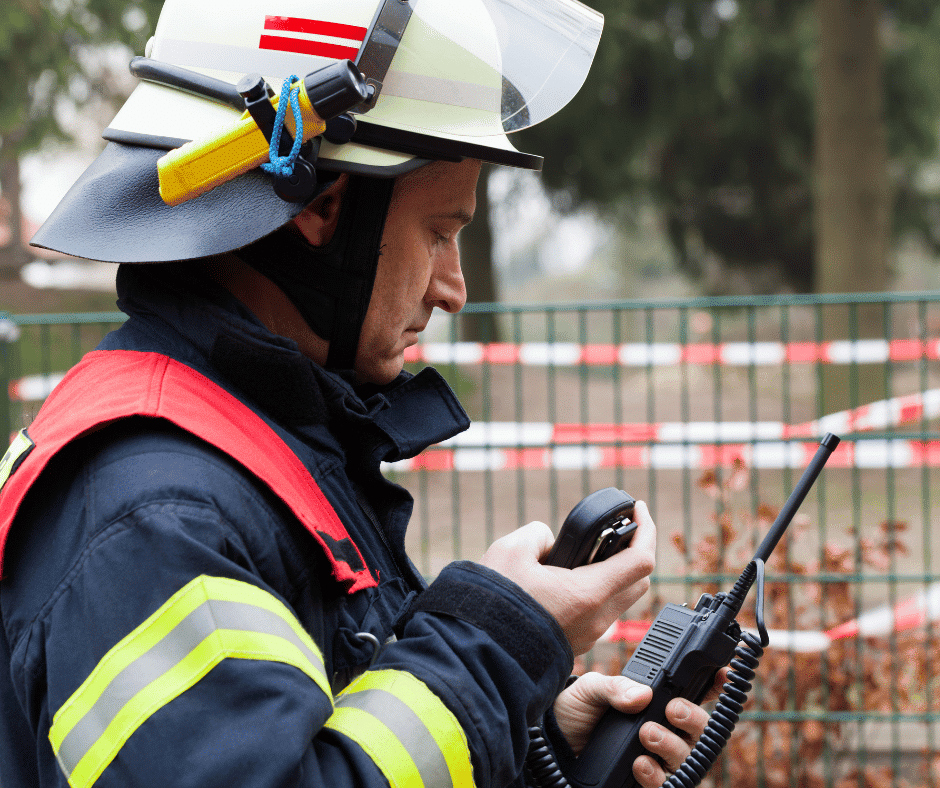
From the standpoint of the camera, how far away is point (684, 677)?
1539mm

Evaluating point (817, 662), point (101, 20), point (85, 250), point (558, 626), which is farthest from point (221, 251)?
point (101, 20)

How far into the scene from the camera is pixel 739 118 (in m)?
13.0

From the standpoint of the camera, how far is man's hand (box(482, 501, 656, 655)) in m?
1.26


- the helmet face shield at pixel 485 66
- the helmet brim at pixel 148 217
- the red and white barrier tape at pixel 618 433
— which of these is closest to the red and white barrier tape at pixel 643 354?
the red and white barrier tape at pixel 618 433

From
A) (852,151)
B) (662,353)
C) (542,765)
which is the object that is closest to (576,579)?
(542,765)

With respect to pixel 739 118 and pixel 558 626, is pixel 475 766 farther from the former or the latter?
pixel 739 118

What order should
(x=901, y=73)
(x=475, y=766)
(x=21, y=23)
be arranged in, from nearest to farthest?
(x=475, y=766)
(x=21, y=23)
(x=901, y=73)

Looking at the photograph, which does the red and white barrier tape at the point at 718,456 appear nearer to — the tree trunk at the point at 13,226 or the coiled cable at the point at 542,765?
the coiled cable at the point at 542,765

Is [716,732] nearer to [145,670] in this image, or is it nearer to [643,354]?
[145,670]

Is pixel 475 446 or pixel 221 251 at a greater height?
pixel 221 251

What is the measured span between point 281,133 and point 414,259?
0.29 metres

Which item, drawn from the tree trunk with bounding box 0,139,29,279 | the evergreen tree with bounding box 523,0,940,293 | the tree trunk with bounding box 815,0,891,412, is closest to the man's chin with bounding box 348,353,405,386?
the tree trunk with bounding box 815,0,891,412

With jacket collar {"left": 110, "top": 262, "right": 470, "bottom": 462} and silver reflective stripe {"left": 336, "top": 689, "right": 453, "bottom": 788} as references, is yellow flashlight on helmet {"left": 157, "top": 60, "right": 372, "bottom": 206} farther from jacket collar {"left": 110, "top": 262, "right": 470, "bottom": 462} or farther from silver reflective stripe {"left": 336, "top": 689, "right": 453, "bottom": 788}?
silver reflective stripe {"left": 336, "top": 689, "right": 453, "bottom": 788}

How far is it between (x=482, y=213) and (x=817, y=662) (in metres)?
9.78
